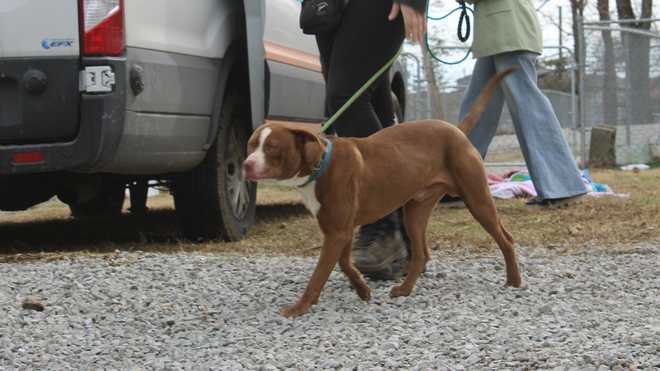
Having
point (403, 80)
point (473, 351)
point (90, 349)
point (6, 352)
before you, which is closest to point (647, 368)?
point (473, 351)

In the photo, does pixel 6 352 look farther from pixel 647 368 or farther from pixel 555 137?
pixel 555 137

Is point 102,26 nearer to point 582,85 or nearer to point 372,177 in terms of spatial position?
point 372,177

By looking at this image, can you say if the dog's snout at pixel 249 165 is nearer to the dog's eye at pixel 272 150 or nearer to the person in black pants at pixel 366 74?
the dog's eye at pixel 272 150

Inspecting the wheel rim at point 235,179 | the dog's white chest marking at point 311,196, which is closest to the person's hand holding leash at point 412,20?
the dog's white chest marking at point 311,196

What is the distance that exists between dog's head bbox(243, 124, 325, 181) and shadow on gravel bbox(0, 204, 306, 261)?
2387 millimetres

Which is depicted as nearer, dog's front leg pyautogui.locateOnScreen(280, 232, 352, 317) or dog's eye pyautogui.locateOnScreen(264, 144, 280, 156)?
dog's eye pyautogui.locateOnScreen(264, 144, 280, 156)

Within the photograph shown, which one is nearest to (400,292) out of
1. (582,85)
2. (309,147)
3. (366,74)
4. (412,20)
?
(309,147)

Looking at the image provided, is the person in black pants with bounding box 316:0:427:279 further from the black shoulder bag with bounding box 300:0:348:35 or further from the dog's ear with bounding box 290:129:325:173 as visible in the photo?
the dog's ear with bounding box 290:129:325:173

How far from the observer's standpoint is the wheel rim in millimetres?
6684

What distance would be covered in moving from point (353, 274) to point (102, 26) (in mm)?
1959

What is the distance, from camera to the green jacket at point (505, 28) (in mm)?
7316

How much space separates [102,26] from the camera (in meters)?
5.33

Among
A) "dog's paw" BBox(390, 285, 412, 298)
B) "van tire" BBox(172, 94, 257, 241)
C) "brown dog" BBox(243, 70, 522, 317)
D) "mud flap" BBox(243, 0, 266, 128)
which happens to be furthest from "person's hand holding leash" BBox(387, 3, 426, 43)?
"van tire" BBox(172, 94, 257, 241)

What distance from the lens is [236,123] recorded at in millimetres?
6852
